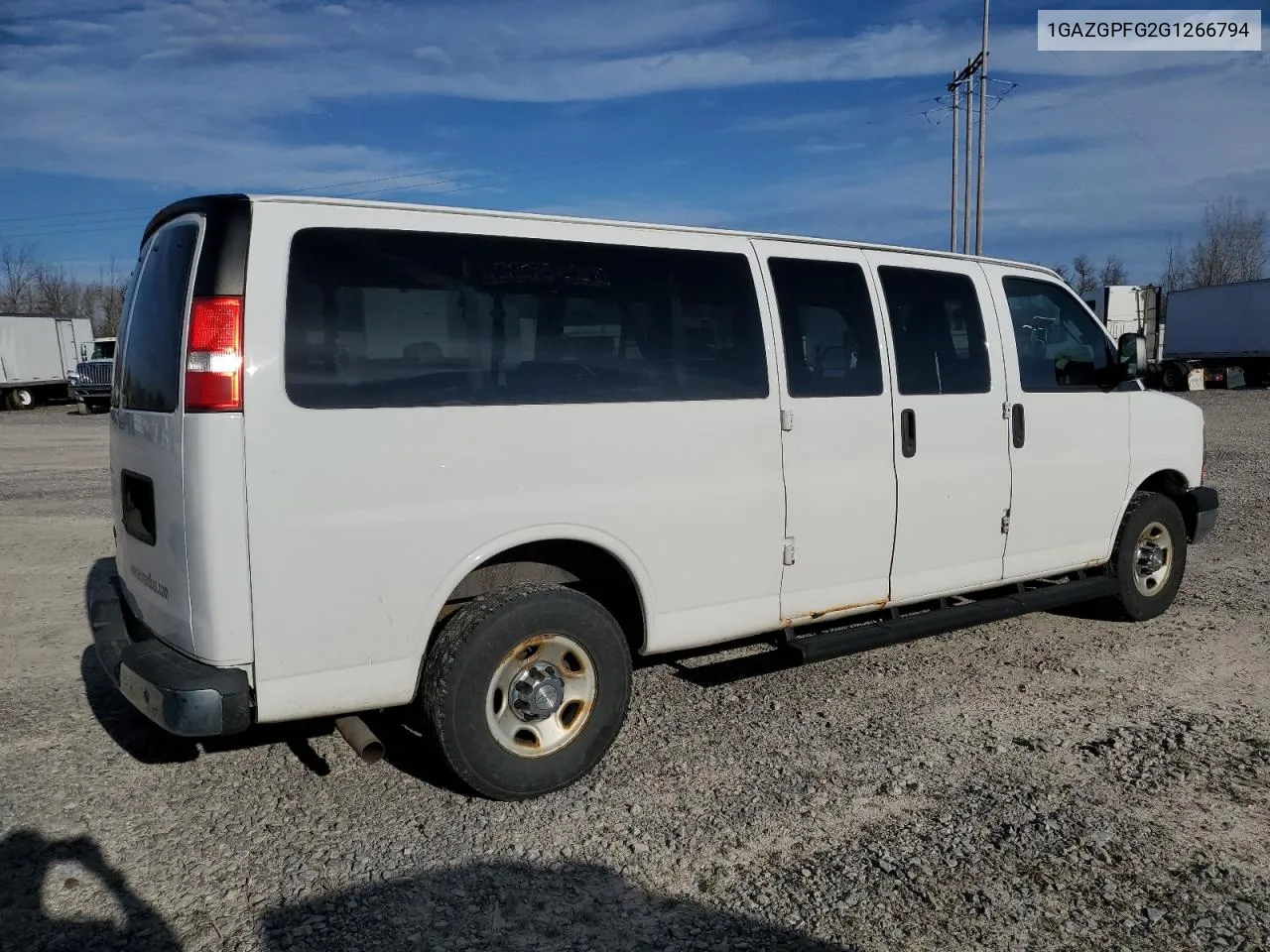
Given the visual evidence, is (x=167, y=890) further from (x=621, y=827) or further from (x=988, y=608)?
(x=988, y=608)

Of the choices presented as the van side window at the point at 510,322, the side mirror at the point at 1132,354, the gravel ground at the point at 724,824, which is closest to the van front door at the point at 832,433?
the van side window at the point at 510,322

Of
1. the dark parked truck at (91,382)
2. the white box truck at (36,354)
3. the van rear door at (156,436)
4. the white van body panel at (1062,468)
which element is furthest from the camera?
the white box truck at (36,354)

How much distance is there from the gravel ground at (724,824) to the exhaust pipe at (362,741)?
364 millimetres

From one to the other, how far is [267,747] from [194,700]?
1348 mm

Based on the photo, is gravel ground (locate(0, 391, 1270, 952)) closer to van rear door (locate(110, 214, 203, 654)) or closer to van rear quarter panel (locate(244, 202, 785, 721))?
van rear quarter panel (locate(244, 202, 785, 721))

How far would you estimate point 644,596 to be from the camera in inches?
167

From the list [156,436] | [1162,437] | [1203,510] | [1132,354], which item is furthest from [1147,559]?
[156,436]

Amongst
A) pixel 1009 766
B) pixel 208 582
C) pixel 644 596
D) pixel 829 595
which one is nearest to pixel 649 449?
pixel 644 596

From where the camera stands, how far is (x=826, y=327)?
486cm

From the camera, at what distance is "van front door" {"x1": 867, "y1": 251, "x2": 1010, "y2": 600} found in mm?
5102

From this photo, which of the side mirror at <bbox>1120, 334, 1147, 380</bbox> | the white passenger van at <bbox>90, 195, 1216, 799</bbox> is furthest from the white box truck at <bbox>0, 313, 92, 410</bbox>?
the side mirror at <bbox>1120, 334, 1147, 380</bbox>

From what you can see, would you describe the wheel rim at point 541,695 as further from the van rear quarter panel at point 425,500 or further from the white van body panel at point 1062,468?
the white van body panel at point 1062,468

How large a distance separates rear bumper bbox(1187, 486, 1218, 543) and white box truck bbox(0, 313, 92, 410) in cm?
3563

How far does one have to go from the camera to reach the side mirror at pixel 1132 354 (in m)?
5.97
